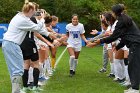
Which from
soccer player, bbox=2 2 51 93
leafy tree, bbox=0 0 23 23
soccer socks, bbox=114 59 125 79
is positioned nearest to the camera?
soccer player, bbox=2 2 51 93

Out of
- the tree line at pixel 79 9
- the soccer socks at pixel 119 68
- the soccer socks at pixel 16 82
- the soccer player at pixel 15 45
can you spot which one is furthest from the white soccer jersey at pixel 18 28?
the tree line at pixel 79 9

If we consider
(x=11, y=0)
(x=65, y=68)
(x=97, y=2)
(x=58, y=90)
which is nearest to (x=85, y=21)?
(x=97, y=2)

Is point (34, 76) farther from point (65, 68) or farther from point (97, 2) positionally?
point (97, 2)

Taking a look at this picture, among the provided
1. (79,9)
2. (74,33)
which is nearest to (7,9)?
(79,9)

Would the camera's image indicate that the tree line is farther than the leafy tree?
Yes

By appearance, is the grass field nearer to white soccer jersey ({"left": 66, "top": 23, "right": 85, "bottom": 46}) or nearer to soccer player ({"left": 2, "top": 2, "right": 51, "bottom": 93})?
white soccer jersey ({"left": 66, "top": 23, "right": 85, "bottom": 46})

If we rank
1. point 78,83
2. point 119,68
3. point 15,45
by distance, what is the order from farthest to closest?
point 119,68 → point 78,83 → point 15,45

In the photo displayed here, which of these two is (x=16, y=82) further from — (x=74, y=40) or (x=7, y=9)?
(x=7, y=9)

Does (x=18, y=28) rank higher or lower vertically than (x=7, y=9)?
lower

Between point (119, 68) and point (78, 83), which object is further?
point (119, 68)

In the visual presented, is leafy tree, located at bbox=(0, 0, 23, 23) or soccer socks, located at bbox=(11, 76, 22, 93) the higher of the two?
leafy tree, located at bbox=(0, 0, 23, 23)

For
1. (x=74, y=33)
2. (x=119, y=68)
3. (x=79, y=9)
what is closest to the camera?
(x=119, y=68)

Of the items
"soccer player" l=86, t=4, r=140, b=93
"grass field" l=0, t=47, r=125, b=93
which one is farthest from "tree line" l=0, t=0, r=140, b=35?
"soccer player" l=86, t=4, r=140, b=93

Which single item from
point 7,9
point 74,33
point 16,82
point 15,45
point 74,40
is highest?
point 7,9
